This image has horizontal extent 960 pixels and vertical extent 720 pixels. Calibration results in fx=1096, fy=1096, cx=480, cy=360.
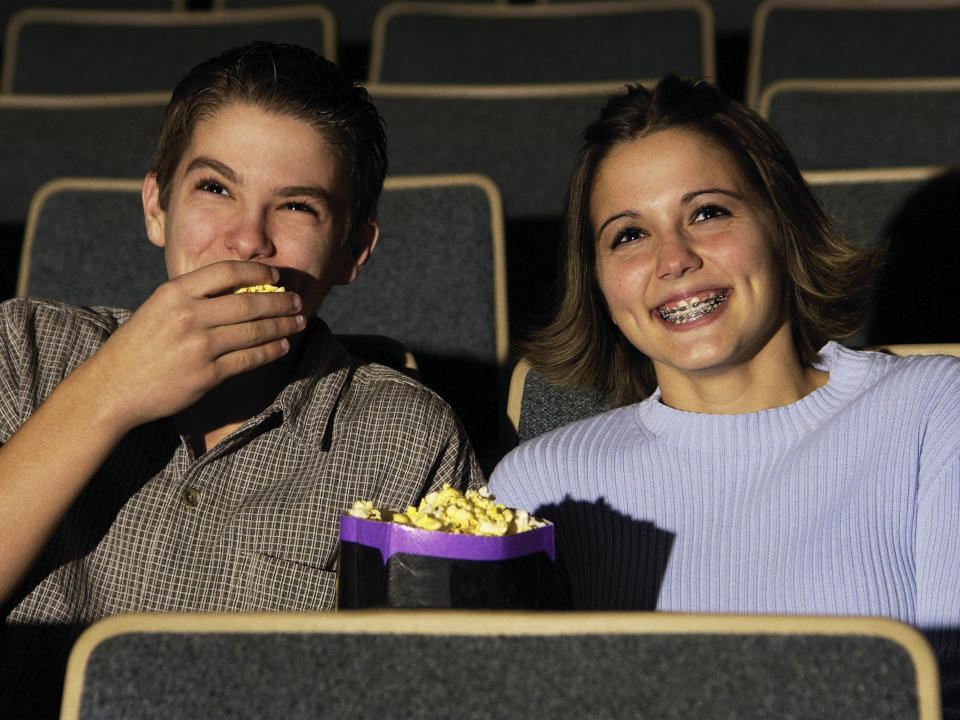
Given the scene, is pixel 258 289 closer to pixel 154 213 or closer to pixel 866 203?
pixel 154 213

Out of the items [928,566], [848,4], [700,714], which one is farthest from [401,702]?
[848,4]

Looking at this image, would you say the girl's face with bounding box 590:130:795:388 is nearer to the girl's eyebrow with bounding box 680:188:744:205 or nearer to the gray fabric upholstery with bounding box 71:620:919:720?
the girl's eyebrow with bounding box 680:188:744:205

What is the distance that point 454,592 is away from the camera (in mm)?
691

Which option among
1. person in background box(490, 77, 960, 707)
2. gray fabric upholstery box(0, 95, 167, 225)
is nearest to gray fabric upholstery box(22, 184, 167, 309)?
gray fabric upholstery box(0, 95, 167, 225)

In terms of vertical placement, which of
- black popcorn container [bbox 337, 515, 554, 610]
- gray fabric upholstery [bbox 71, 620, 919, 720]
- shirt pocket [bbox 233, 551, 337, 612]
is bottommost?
shirt pocket [bbox 233, 551, 337, 612]

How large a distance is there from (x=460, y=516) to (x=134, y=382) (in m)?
0.35

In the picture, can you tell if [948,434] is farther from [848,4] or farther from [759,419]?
[848,4]

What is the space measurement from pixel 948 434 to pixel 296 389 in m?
0.60

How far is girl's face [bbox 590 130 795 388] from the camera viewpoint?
1.04m

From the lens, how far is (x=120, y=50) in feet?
6.97

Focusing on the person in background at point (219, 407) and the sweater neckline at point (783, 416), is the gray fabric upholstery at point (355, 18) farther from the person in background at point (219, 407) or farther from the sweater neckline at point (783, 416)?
the sweater neckline at point (783, 416)

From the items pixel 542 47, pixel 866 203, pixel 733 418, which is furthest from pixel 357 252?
pixel 542 47

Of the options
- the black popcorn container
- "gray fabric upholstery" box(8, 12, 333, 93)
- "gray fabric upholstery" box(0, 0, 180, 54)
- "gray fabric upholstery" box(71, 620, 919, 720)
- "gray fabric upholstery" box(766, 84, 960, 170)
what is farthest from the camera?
"gray fabric upholstery" box(0, 0, 180, 54)

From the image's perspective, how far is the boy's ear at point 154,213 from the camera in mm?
1143
